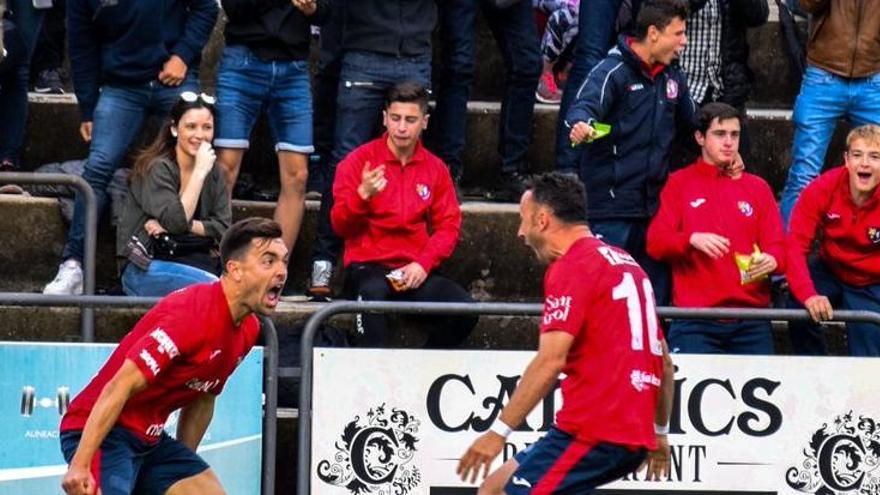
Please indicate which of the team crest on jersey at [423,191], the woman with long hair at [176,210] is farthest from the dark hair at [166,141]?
the team crest on jersey at [423,191]

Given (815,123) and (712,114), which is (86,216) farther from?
(815,123)

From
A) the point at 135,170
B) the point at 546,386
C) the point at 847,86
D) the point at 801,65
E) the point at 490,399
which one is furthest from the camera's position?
the point at 801,65

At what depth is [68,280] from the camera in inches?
441

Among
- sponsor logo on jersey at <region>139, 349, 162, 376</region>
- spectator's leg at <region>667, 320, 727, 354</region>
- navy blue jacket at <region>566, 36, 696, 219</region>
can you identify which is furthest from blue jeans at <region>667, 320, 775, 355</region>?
sponsor logo on jersey at <region>139, 349, 162, 376</region>

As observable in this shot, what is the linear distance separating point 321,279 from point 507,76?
1774 mm

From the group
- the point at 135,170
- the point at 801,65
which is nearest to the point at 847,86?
the point at 801,65

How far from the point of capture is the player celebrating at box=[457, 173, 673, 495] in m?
8.52

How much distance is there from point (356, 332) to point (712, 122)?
2224 millimetres

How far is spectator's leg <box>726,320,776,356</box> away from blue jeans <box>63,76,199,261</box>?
3316 millimetres

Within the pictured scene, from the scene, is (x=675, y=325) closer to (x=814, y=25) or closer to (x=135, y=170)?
(x=814, y=25)

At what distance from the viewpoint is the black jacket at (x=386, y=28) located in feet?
38.0

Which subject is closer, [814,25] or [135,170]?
[135,170]

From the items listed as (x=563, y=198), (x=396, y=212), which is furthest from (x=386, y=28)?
(x=563, y=198)

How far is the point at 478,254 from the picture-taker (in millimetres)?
12188
